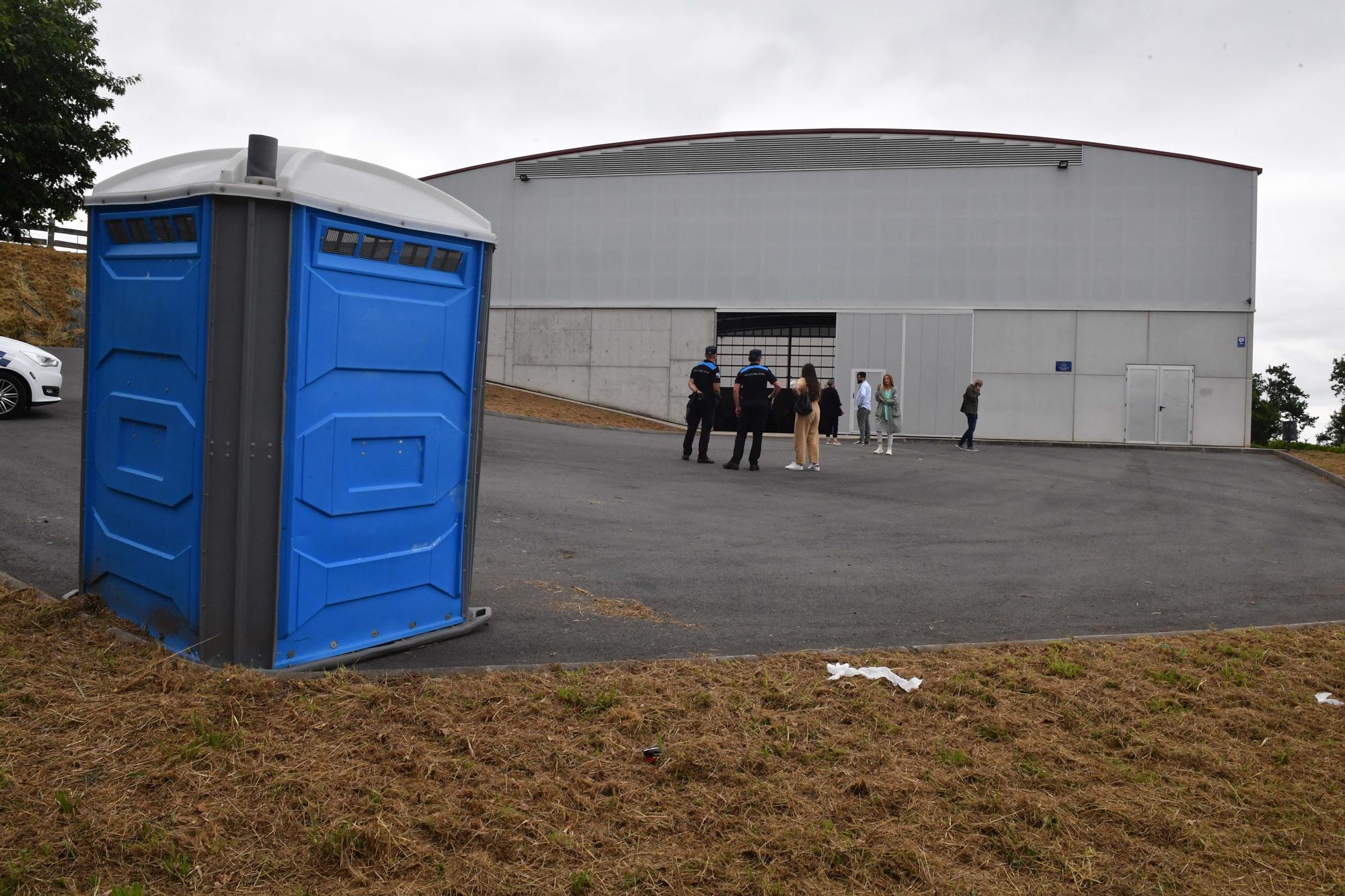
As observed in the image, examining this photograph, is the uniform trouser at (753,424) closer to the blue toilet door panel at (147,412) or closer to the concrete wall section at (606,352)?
the blue toilet door panel at (147,412)

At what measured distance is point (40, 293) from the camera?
2597cm

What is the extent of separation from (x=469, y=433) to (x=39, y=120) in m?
23.6

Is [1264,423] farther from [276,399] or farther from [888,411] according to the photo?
[276,399]

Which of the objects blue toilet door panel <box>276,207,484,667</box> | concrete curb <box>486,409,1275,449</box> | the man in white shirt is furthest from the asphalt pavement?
concrete curb <box>486,409,1275,449</box>

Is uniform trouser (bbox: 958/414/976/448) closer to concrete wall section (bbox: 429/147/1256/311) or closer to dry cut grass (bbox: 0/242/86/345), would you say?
concrete wall section (bbox: 429/147/1256/311)

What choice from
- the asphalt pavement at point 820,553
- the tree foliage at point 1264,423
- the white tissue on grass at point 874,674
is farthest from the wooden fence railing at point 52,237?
the tree foliage at point 1264,423

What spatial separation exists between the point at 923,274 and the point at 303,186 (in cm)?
2701

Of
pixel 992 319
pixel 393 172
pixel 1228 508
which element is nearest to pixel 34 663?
pixel 393 172

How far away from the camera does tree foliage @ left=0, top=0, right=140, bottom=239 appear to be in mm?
22422

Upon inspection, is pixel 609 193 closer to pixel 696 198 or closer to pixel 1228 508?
pixel 696 198

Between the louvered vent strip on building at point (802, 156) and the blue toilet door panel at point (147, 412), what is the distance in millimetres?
27351

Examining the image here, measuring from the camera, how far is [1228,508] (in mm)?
Answer: 13602

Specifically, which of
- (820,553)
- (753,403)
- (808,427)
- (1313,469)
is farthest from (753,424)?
(1313,469)

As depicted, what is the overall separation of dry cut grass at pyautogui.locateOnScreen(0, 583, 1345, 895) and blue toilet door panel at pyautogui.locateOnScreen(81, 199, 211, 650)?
32 centimetres
